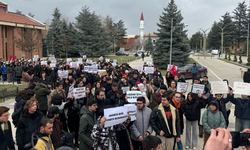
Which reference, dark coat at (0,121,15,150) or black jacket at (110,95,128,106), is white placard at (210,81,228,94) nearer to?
black jacket at (110,95,128,106)

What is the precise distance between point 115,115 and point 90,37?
51047 mm

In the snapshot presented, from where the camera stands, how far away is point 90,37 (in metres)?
53.3

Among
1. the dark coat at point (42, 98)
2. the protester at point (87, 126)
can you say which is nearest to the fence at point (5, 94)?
the dark coat at point (42, 98)

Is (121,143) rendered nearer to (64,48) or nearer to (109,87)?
(109,87)

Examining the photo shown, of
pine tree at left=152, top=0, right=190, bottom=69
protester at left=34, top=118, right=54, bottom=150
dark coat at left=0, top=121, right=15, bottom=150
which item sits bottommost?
dark coat at left=0, top=121, right=15, bottom=150

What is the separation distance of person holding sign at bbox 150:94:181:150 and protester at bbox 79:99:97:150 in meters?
1.52

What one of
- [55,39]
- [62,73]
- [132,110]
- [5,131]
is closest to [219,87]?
[132,110]

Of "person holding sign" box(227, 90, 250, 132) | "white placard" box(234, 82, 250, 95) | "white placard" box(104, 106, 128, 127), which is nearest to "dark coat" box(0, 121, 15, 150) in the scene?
"white placard" box(104, 106, 128, 127)

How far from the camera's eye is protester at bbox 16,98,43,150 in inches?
187

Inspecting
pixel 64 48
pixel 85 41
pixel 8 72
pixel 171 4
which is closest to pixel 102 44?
pixel 85 41

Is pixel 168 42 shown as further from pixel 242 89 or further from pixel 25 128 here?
pixel 25 128

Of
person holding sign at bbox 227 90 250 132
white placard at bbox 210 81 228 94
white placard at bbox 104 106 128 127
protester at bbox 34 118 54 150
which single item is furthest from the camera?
white placard at bbox 210 81 228 94

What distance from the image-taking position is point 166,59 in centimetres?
3062

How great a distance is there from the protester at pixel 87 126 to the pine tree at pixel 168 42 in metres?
26.9
